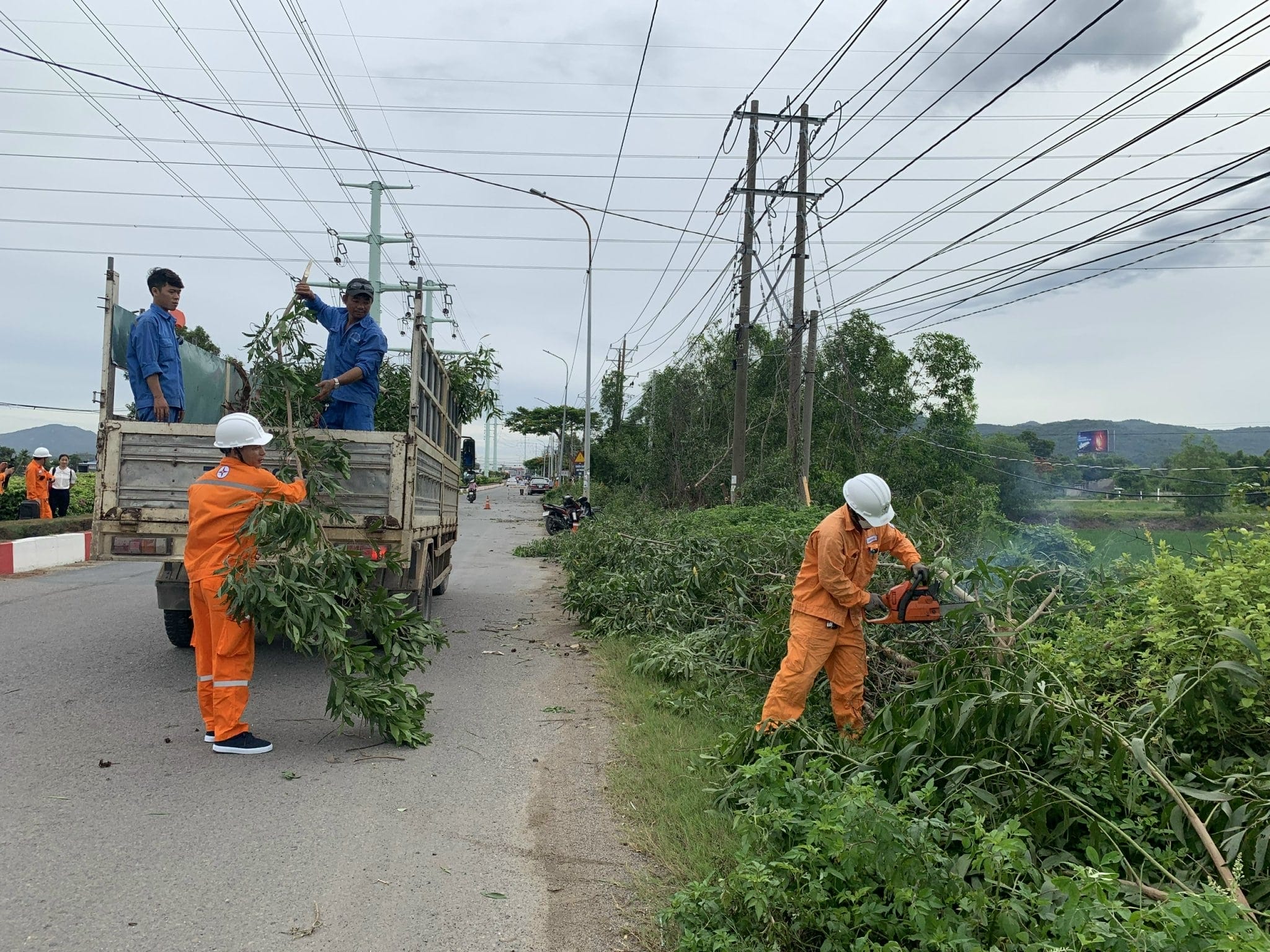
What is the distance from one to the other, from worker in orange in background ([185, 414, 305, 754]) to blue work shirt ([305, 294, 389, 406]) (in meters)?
2.06

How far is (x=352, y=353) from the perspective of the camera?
7.62 m

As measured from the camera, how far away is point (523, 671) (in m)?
7.96

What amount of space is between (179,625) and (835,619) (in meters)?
5.51

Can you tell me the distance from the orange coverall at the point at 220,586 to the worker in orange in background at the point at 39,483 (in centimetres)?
1604

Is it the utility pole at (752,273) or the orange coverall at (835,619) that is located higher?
the utility pole at (752,273)

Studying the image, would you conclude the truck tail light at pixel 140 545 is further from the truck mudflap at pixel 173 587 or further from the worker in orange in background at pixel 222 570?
the worker in orange in background at pixel 222 570

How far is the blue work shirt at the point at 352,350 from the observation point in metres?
7.47

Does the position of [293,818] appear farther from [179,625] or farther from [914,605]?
[179,625]

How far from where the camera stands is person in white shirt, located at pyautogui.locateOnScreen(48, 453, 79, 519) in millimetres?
19203

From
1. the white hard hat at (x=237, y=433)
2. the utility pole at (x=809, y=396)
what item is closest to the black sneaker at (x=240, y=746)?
the white hard hat at (x=237, y=433)

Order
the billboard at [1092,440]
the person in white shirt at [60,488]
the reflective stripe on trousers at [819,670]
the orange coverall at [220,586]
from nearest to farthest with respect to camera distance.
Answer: the reflective stripe on trousers at [819,670]
the orange coverall at [220,586]
the person in white shirt at [60,488]
the billboard at [1092,440]

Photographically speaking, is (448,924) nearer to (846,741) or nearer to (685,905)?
(685,905)

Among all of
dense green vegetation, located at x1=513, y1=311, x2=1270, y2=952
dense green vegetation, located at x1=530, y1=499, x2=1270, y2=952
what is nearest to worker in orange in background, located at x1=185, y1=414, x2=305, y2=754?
dense green vegetation, located at x1=513, y1=311, x2=1270, y2=952

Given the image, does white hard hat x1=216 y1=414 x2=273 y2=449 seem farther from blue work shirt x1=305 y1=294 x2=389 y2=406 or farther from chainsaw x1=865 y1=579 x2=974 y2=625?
chainsaw x1=865 y1=579 x2=974 y2=625
